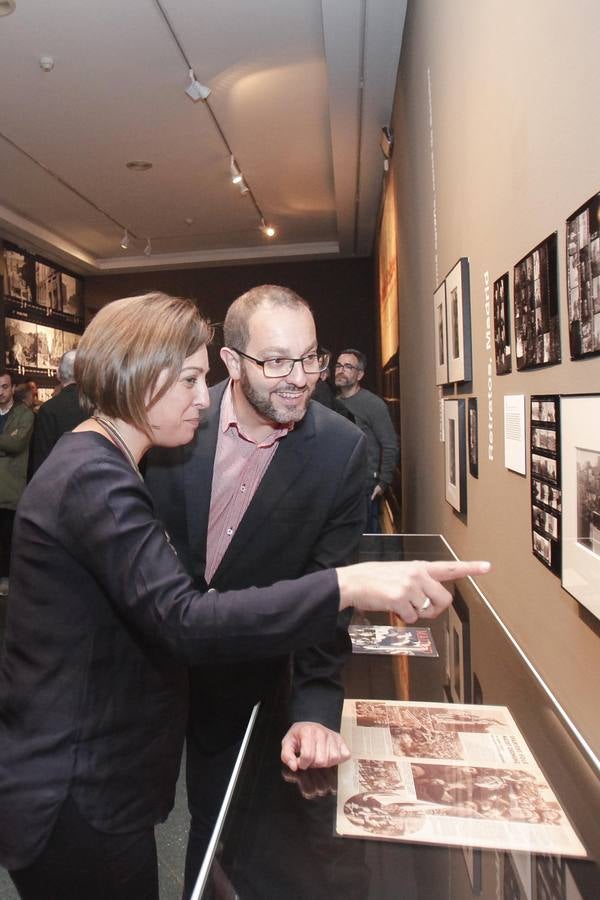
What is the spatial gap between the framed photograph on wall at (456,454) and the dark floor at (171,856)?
4.93ft

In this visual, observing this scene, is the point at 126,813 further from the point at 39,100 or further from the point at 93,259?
the point at 93,259

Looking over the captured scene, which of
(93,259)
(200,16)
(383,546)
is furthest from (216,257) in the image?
(383,546)

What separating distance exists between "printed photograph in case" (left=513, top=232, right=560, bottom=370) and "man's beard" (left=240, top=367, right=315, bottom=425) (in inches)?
18.7

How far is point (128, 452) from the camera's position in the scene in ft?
3.82

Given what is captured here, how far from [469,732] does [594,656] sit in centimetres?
26

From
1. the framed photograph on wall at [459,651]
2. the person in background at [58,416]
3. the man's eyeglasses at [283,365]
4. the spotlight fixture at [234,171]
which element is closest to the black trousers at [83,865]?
the framed photograph on wall at [459,651]

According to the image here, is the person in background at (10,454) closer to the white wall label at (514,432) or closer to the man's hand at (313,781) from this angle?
the white wall label at (514,432)

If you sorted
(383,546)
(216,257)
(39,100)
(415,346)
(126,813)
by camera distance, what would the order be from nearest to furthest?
(126,813), (383,546), (415,346), (39,100), (216,257)

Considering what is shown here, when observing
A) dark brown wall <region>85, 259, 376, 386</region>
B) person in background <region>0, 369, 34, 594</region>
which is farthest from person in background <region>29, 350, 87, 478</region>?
dark brown wall <region>85, 259, 376, 386</region>

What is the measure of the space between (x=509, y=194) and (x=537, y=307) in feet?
1.26

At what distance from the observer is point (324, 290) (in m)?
10.4

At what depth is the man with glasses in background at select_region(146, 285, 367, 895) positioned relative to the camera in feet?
5.17

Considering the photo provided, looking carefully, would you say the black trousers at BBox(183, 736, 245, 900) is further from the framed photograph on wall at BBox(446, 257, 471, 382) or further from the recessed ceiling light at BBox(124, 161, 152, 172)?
the recessed ceiling light at BBox(124, 161, 152, 172)

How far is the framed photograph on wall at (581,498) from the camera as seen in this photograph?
1068 millimetres
